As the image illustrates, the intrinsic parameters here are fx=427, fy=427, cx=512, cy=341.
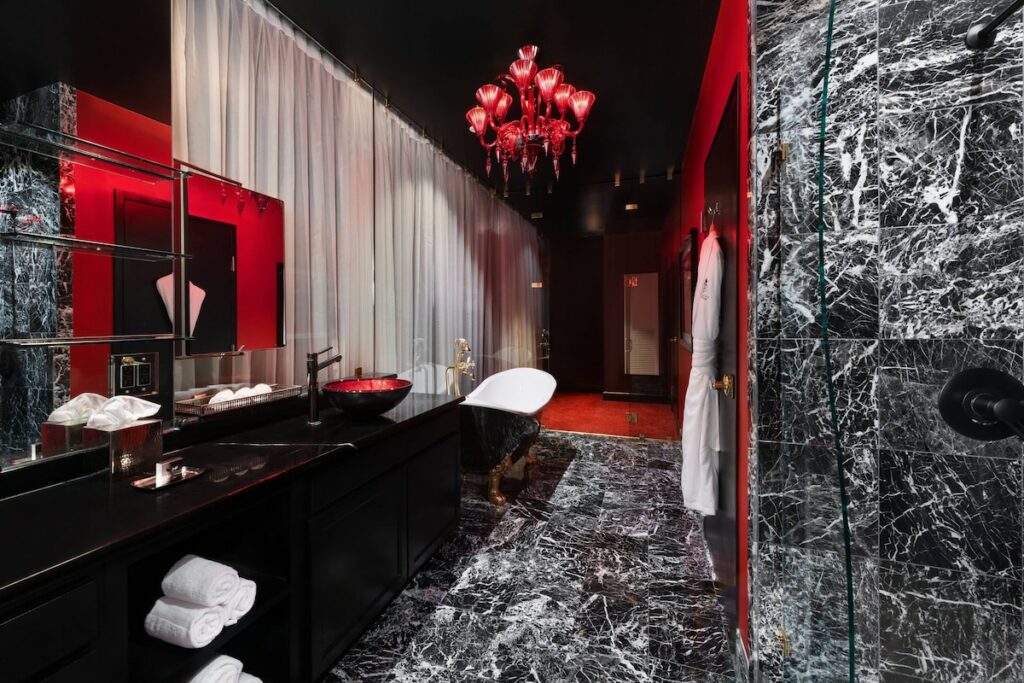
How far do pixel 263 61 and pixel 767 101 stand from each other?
86.9 inches

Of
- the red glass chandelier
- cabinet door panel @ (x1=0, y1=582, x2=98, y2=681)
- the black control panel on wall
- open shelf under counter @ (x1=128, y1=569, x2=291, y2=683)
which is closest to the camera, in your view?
cabinet door panel @ (x1=0, y1=582, x2=98, y2=681)

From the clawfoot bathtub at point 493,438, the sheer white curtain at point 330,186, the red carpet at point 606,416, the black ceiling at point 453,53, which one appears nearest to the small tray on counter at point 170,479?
the sheer white curtain at point 330,186

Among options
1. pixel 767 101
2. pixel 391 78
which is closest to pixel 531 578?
pixel 767 101

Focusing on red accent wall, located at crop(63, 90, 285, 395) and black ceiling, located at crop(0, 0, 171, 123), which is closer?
black ceiling, located at crop(0, 0, 171, 123)

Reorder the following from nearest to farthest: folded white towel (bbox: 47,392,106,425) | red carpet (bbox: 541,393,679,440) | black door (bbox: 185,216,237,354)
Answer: folded white towel (bbox: 47,392,106,425), black door (bbox: 185,216,237,354), red carpet (bbox: 541,393,679,440)

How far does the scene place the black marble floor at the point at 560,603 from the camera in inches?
64.3

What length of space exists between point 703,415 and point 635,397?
2812 millimetres

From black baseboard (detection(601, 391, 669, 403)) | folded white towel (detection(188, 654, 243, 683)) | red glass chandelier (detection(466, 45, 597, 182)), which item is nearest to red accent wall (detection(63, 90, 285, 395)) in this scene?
folded white towel (detection(188, 654, 243, 683))

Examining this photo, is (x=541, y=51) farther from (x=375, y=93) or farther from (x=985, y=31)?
(x=985, y=31)

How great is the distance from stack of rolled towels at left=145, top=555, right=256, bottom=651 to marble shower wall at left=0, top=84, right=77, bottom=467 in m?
0.57

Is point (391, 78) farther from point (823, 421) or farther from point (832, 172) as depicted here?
point (823, 421)

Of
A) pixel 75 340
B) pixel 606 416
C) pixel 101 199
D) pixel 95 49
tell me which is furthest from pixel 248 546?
pixel 606 416

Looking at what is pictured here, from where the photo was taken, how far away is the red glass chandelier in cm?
247

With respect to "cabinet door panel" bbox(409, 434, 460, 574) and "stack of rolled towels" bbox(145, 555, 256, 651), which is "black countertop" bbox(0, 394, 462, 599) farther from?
"cabinet door panel" bbox(409, 434, 460, 574)
